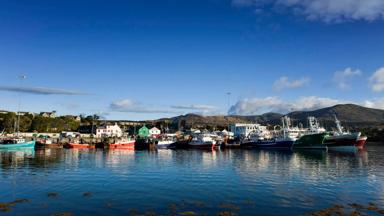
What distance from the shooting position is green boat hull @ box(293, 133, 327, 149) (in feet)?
346

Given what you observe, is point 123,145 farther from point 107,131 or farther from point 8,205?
point 8,205

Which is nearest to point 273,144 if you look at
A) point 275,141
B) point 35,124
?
point 275,141

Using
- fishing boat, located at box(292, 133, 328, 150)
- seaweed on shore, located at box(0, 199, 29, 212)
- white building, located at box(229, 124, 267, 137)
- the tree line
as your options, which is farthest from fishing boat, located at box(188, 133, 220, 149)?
seaweed on shore, located at box(0, 199, 29, 212)

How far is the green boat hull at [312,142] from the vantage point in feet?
346

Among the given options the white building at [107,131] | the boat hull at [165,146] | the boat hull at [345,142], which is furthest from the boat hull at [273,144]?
the white building at [107,131]

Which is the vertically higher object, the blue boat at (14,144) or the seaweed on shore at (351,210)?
the blue boat at (14,144)

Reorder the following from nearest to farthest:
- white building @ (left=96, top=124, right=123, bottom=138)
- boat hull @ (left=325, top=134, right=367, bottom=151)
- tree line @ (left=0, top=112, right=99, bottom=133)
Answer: boat hull @ (left=325, top=134, right=367, bottom=151), tree line @ (left=0, top=112, right=99, bottom=133), white building @ (left=96, top=124, right=123, bottom=138)

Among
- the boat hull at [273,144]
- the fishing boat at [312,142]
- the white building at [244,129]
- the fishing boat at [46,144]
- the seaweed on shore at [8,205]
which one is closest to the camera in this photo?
the seaweed on shore at [8,205]

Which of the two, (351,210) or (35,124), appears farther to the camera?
(35,124)

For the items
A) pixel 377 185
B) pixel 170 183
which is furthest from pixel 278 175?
pixel 170 183

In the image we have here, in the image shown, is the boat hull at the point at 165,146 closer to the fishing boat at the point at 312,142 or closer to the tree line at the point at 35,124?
the fishing boat at the point at 312,142

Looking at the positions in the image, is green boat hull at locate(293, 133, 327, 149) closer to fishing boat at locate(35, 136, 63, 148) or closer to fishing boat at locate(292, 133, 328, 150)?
fishing boat at locate(292, 133, 328, 150)

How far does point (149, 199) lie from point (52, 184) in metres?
12.8

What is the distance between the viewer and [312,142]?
352 feet
